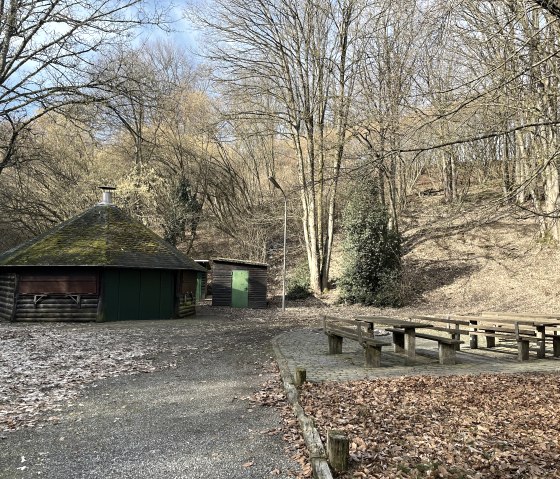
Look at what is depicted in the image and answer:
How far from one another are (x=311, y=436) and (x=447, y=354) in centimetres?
589

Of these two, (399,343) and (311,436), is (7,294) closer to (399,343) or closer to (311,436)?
(399,343)

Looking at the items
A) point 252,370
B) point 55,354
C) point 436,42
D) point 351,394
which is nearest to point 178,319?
point 55,354

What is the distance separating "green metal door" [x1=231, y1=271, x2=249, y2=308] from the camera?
28828 mm

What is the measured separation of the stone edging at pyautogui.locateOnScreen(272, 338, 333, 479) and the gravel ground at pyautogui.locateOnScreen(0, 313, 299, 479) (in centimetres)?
27

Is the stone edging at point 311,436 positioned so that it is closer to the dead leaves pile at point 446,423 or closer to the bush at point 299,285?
the dead leaves pile at point 446,423

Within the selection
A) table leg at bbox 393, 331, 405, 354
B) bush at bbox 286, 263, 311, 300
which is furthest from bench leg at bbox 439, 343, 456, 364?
bush at bbox 286, 263, 311, 300

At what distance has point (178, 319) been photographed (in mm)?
21703

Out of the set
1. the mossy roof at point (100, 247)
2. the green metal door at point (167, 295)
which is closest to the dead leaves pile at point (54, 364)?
the mossy roof at point (100, 247)

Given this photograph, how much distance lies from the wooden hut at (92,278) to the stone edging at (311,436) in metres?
14.0

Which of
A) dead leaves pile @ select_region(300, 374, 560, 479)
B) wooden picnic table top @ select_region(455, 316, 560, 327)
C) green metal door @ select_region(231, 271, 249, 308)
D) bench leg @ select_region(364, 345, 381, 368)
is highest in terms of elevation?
green metal door @ select_region(231, 271, 249, 308)

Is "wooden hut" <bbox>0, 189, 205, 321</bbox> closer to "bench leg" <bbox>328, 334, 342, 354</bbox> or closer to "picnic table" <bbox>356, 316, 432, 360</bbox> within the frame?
"bench leg" <bbox>328, 334, 342, 354</bbox>

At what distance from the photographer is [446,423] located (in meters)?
5.71

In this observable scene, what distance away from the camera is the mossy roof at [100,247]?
65.6 feet

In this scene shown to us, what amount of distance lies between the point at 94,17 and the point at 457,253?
23.1 metres
